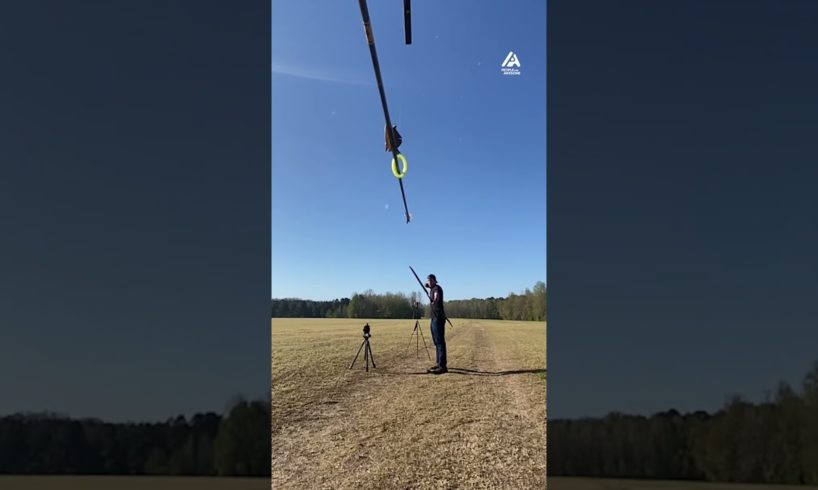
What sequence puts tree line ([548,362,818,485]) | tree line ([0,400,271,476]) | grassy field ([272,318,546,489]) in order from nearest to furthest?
tree line ([548,362,818,485])
tree line ([0,400,271,476])
grassy field ([272,318,546,489])

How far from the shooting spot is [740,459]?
3.76 metres

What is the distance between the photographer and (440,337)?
22.1 feet

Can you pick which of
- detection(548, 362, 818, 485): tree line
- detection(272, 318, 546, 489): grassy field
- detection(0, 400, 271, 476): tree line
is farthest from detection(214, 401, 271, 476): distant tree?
detection(548, 362, 818, 485): tree line

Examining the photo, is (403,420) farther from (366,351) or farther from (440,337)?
(366,351)

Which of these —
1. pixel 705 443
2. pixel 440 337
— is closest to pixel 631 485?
pixel 705 443

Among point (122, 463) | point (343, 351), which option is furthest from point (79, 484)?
point (343, 351)

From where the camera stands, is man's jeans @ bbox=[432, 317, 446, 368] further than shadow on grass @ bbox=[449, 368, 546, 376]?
No

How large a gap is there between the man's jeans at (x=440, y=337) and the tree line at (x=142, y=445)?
3099mm

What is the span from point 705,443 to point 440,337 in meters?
3.49

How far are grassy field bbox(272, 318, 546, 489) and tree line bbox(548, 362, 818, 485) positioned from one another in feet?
1.41

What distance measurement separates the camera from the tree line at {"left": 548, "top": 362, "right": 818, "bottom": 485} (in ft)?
11.8

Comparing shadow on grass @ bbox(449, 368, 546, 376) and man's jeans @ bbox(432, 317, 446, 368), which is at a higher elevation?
man's jeans @ bbox(432, 317, 446, 368)

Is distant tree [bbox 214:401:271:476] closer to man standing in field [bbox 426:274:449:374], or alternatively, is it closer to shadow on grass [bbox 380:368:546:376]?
shadow on grass [bbox 380:368:546:376]

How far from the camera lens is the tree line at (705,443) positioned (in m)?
3.59
